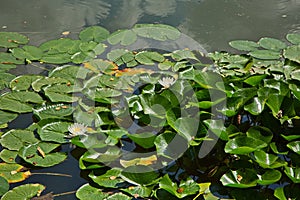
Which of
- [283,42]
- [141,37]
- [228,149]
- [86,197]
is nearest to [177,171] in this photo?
[228,149]

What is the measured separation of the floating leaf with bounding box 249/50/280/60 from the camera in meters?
2.32

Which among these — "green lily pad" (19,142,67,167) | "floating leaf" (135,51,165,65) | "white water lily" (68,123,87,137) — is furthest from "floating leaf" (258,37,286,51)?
"green lily pad" (19,142,67,167)

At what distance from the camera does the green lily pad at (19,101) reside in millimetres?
1923

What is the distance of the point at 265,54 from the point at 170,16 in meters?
0.75

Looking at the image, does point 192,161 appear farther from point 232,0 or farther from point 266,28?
point 232,0

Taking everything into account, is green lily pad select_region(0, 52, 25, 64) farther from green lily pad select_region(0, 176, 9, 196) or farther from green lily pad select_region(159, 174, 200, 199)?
green lily pad select_region(159, 174, 200, 199)

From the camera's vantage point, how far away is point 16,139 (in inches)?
69.2

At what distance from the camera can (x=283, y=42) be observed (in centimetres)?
251

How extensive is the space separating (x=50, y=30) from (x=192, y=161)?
4.49 ft

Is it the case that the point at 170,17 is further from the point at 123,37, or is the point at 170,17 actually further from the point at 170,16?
the point at 123,37

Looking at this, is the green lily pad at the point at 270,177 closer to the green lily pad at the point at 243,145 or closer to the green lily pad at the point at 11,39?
the green lily pad at the point at 243,145

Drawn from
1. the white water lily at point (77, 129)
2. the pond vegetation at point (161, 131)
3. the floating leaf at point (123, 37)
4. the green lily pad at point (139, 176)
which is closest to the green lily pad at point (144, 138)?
the pond vegetation at point (161, 131)

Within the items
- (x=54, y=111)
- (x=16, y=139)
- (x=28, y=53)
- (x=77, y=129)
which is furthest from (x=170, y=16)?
(x=16, y=139)

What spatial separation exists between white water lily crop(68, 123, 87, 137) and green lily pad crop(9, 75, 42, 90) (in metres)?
0.43
